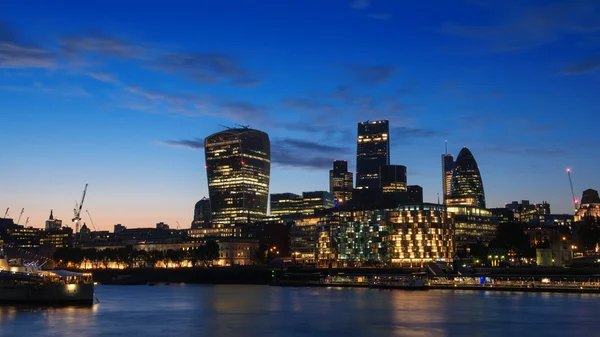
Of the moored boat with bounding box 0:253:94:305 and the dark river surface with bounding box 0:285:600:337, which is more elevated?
the moored boat with bounding box 0:253:94:305

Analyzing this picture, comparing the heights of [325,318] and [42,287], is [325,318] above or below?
below

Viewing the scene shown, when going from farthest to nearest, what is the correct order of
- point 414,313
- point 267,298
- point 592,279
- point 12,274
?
1. point 592,279
2. point 267,298
3. point 12,274
4. point 414,313

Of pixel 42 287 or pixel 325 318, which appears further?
pixel 42 287

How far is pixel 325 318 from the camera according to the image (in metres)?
114

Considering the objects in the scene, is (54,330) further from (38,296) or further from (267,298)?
(267,298)

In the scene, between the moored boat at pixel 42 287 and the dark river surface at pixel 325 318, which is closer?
the dark river surface at pixel 325 318

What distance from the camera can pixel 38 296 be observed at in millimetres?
131250

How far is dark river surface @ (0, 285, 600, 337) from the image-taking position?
317 ft

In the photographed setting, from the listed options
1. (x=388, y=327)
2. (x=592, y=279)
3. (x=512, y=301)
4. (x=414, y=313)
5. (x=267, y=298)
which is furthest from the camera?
(x=592, y=279)

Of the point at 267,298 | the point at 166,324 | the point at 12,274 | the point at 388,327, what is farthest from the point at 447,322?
the point at 12,274

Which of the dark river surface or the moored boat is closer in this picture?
the dark river surface

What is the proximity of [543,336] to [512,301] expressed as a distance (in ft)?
181

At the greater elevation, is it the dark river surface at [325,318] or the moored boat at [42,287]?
the moored boat at [42,287]

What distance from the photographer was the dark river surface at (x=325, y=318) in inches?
3799
